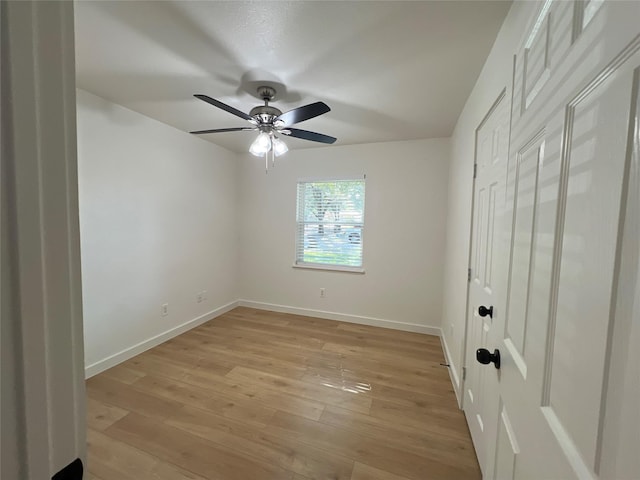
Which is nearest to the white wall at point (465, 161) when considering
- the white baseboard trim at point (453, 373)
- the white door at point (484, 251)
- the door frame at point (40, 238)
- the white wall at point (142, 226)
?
the white baseboard trim at point (453, 373)

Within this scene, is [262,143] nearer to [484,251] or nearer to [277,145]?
[277,145]

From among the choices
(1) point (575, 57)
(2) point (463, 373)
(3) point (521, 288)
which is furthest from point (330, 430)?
(1) point (575, 57)

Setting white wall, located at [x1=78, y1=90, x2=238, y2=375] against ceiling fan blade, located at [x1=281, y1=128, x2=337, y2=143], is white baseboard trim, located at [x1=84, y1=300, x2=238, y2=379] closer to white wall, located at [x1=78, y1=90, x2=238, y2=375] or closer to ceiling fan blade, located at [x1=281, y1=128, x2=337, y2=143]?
white wall, located at [x1=78, y1=90, x2=238, y2=375]

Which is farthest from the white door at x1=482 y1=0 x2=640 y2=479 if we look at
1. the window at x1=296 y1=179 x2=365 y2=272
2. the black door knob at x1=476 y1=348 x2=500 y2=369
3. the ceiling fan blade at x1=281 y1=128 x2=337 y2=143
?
the window at x1=296 y1=179 x2=365 y2=272

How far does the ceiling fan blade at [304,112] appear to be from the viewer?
1.69 m

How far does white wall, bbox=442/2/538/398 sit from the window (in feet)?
3.70

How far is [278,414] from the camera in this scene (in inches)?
73.9

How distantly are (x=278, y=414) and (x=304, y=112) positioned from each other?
7.07 ft

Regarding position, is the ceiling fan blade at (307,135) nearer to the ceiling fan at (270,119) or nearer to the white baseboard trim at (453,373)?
the ceiling fan at (270,119)

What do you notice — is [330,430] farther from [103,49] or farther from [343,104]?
[103,49]

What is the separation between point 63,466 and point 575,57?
47.6 inches

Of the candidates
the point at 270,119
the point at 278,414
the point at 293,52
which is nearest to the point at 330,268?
the point at 278,414

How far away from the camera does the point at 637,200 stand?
0.36m

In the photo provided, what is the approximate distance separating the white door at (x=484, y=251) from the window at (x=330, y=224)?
5.84 feet
